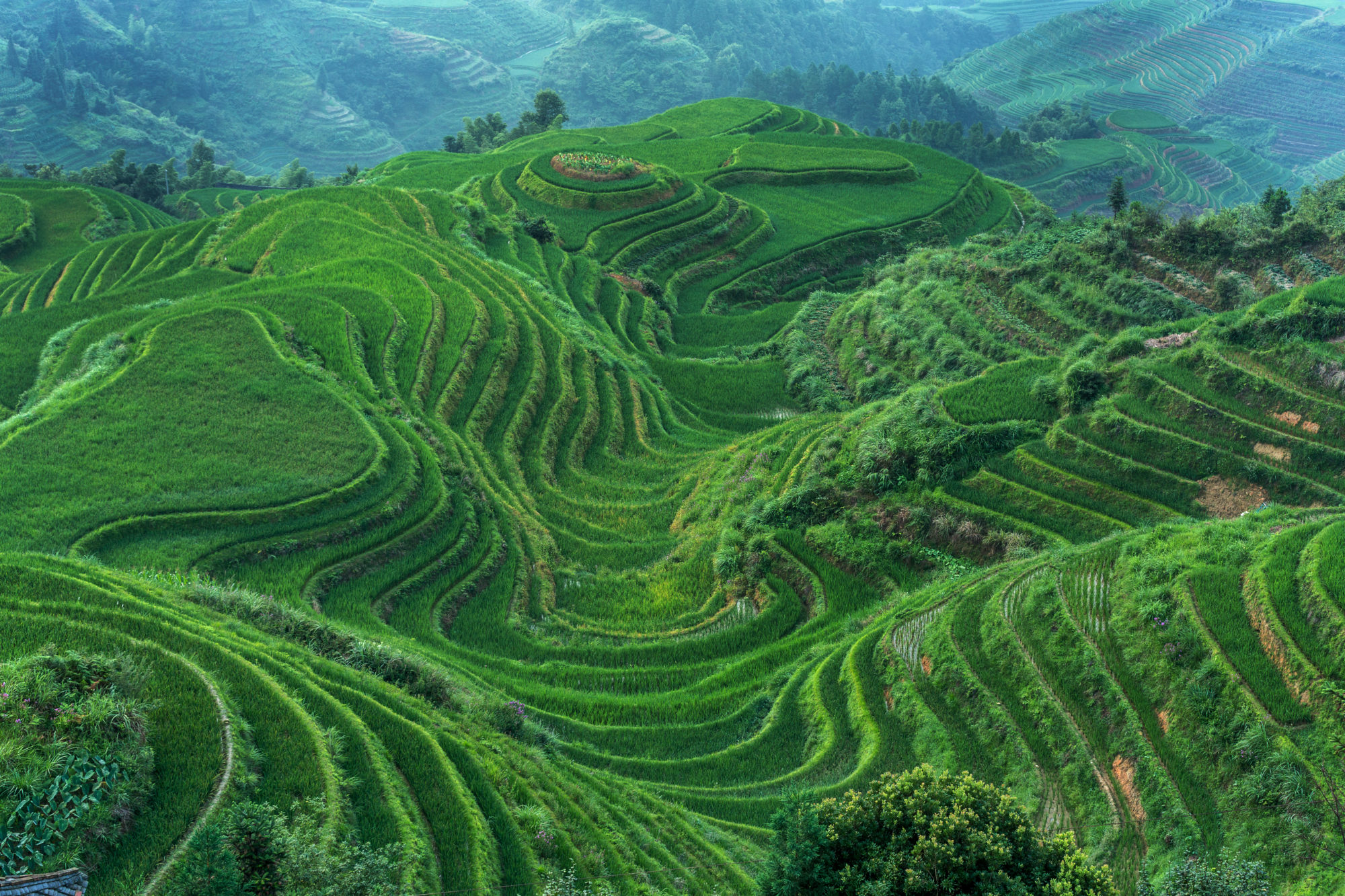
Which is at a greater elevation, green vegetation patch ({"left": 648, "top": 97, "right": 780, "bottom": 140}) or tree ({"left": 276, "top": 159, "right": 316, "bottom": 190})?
green vegetation patch ({"left": 648, "top": 97, "right": 780, "bottom": 140})

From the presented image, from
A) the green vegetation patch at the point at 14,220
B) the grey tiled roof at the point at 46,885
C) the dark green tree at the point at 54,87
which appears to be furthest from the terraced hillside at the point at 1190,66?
the grey tiled roof at the point at 46,885

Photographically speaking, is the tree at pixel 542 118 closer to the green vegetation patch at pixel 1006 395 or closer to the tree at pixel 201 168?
the tree at pixel 201 168

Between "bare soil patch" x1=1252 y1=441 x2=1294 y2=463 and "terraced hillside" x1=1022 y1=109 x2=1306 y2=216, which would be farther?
"terraced hillside" x1=1022 y1=109 x2=1306 y2=216

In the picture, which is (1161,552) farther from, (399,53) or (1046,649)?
(399,53)

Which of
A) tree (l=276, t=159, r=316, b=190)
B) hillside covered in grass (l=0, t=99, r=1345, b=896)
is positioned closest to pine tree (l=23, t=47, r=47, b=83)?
tree (l=276, t=159, r=316, b=190)

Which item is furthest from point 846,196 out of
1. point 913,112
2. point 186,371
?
point 913,112

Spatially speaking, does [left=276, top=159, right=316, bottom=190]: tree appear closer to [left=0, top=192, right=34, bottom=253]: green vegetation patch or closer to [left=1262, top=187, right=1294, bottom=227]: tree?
[left=0, top=192, right=34, bottom=253]: green vegetation patch
